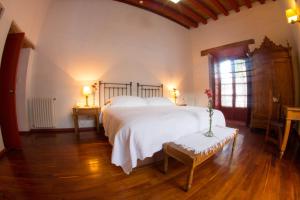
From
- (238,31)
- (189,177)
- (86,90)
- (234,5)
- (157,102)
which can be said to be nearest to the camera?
(189,177)

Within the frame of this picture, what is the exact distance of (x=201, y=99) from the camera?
5.03 meters

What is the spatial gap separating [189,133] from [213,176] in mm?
569

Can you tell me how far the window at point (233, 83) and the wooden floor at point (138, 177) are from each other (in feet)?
8.14

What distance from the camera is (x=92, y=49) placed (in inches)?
141

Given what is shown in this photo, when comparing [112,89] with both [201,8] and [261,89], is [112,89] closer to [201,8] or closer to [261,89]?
[201,8]

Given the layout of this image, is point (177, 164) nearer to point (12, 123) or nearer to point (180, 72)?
point (12, 123)

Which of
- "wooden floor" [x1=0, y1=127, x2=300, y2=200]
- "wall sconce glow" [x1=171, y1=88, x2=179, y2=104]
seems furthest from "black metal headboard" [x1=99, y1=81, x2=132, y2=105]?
"wooden floor" [x1=0, y1=127, x2=300, y2=200]

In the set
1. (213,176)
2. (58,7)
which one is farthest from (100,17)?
(213,176)

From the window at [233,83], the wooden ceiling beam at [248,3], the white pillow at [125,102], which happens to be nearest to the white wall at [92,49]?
the white pillow at [125,102]

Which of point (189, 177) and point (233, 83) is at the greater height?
point (233, 83)

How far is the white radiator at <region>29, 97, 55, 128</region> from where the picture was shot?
3230 millimetres

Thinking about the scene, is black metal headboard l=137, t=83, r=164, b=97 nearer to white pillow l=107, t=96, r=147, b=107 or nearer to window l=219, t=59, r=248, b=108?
white pillow l=107, t=96, r=147, b=107

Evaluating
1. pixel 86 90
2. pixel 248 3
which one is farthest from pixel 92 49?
pixel 248 3

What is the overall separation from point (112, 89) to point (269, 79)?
3691 mm
